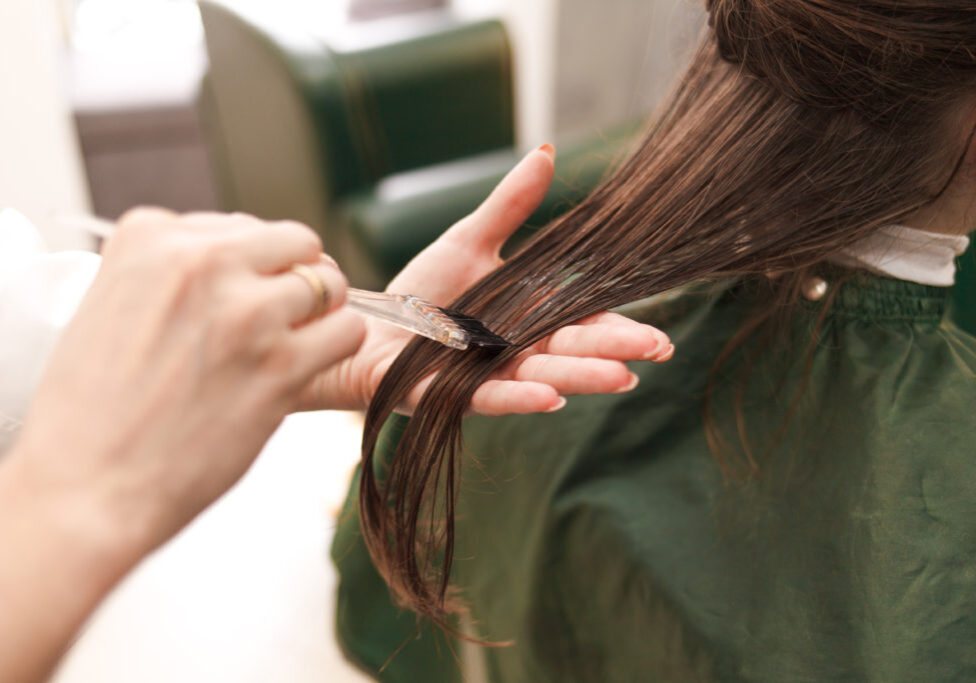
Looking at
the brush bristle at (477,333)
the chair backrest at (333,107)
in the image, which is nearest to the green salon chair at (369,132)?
the chair backrest at (333,107)

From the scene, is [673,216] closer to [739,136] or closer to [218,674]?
[739,136]

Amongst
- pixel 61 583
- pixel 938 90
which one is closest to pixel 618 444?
pixel 938 90

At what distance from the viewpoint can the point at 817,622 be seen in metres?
0.66

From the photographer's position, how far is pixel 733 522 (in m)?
0.71

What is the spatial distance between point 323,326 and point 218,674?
0.50 metres

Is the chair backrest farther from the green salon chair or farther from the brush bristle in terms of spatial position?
the brush bristle

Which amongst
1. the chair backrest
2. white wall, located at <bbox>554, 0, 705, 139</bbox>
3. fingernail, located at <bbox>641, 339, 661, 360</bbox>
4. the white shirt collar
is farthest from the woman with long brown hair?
white wall, located at <bbox>554, 0, 705, 139</bbox>

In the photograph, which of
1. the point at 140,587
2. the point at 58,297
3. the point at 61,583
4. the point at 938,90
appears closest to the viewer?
the point at 61,583

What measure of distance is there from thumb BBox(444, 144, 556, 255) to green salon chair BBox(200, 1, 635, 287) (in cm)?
68

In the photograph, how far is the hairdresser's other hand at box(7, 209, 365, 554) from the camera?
1.30 feet

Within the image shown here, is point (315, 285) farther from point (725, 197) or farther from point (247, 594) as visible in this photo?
point (247, 594)

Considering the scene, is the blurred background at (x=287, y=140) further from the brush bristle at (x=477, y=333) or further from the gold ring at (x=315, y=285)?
the brush bristle at (x=477, y=333)

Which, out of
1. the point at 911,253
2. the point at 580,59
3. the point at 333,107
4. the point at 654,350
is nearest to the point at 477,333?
the point at 654,350

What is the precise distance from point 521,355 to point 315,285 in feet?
0.77
